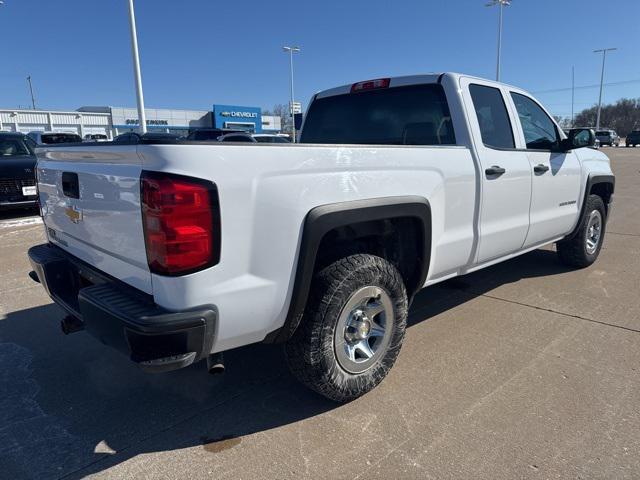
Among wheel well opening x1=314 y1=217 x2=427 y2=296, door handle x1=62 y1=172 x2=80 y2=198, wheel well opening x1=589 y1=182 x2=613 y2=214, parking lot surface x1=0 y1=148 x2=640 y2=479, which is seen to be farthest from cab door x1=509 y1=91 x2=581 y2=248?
door handle x1=62 y1=172 x2=80 y2=198

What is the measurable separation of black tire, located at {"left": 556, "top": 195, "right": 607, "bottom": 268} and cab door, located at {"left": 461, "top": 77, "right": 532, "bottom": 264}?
4.98ft

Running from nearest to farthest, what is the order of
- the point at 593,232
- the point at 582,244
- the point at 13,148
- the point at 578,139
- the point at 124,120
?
the point at 578,139 < the point at 582,244 < the point at 593,232 < the point at 13,148 < the point at 124,120

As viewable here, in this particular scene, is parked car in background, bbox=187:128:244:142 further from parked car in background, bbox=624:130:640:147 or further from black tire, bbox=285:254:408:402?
parked car in background, bbox=624:130:640:147

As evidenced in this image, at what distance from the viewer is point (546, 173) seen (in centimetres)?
437

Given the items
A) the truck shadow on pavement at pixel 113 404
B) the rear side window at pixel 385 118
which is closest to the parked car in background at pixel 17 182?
the truck shadow on pavement at pixel 113 404

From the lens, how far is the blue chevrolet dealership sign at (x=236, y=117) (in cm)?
5753

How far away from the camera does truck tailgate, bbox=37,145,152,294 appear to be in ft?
7.22

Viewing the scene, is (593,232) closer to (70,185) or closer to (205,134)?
(70,185)

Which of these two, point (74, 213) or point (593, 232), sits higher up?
point (74, 213)

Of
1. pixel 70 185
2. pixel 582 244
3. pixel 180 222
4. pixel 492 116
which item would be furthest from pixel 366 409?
pixel 582 244

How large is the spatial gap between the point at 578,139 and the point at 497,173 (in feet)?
4.80

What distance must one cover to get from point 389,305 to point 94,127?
54.3m

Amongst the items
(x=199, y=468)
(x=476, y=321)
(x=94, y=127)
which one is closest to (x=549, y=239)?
(x=476, y=321)

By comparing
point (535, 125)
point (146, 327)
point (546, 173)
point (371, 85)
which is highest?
point (371, 85)
